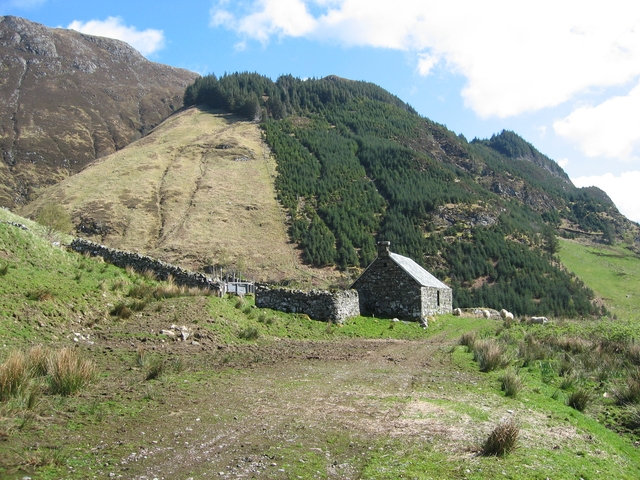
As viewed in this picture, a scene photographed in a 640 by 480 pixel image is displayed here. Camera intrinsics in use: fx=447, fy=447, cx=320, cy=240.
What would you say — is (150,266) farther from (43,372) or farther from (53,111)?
(53,111)

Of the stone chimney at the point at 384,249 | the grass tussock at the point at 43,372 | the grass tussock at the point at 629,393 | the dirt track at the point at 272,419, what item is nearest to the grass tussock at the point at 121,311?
the dirt track at the point at 272,419

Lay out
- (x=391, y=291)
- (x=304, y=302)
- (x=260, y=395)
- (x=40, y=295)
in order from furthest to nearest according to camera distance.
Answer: (x=391, y=291), (x=304, y=302), (x=40, y=295), (x=260, y=395)

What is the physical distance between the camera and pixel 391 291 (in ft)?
91.4

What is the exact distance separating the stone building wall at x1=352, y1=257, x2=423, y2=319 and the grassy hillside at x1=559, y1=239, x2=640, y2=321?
1726 inches

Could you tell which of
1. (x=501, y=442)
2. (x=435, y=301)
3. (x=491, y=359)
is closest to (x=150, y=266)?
(x=491, y=359)

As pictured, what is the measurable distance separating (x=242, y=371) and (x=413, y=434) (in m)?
5.58

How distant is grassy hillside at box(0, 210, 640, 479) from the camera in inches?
242

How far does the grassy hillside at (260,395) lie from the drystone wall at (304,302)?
8.93 feet

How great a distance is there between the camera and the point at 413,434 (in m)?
7.57

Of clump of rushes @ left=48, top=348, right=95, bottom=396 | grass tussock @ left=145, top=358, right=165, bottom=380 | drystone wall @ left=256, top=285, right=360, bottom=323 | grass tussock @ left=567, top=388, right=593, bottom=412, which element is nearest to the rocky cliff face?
drystone wall @ left=256, top=285, right=360, bottom=323

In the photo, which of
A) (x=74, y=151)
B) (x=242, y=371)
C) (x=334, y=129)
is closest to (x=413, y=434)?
(x=242, y=371)

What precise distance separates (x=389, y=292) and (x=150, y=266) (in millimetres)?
14090

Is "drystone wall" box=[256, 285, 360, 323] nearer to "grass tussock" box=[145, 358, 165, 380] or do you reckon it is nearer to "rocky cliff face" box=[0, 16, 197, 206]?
"grass tussock" box=[145, 358, 165, 380]

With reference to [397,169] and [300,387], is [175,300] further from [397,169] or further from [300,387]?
[397,169]
